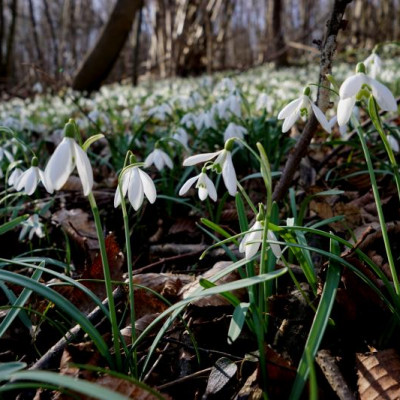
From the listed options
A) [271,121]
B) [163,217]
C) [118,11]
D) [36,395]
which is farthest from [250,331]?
[118,11]

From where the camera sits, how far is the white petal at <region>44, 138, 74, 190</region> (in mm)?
1007

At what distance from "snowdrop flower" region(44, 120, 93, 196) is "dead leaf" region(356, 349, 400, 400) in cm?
73

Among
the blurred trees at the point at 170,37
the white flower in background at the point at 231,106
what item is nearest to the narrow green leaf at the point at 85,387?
the white flower in background at the point at 231,106

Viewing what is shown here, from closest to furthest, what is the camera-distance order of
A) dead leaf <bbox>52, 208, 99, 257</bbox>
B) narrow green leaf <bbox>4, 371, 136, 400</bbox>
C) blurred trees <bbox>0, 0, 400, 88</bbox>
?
1. narrow green leaf <bbox>4, 371, 136, 400</bbox>
2. dead leaf <bbox>52, 208, 99, 257</bbox>
3. blurred trees <bbox>0, 0, 400, 88</bbox>

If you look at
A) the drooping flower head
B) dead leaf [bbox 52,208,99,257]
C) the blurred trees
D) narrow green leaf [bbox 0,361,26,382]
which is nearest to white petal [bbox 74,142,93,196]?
the drooping flower head

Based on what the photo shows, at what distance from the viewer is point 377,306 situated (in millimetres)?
1286

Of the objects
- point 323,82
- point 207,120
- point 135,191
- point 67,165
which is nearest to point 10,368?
point 67,165

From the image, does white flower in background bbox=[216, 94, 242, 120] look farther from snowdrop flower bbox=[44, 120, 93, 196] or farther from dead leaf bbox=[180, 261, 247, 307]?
snowdrop flower bbox=[44, 120, 93, 196]

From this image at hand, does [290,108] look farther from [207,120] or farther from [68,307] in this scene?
[207,120]

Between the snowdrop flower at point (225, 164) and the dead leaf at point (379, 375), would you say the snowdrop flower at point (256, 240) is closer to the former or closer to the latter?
the snowdrop flower at point (225, 164)

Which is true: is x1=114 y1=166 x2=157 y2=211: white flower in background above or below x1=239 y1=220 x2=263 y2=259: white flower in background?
above

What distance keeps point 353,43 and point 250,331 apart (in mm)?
19158

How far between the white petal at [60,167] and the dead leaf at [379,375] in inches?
31.0

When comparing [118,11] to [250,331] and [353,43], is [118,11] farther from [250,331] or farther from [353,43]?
[353,43]
